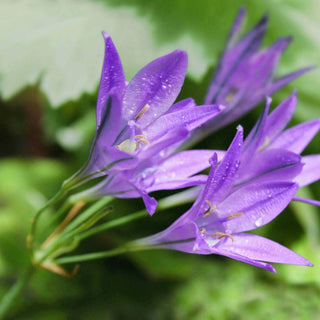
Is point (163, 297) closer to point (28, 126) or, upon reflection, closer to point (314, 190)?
point (314, 190)

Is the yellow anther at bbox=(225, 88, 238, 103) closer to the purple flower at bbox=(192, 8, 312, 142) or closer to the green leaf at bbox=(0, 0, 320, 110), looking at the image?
the purple flower at bbox=(192, 8, 312, 142)

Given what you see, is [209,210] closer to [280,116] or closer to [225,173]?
[225,173]

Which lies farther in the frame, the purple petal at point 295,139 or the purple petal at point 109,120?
the purple petal at point 295,139

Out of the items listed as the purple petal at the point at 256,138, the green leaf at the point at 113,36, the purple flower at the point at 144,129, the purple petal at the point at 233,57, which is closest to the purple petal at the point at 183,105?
the purple flower at the point at 144,129

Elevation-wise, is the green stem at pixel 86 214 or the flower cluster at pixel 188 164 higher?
the flower cluster at pixel 188 164

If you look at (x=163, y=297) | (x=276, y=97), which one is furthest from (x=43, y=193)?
(x=276, y=97)

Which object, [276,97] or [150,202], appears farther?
[276,97]

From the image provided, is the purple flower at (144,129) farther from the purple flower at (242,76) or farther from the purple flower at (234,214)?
the purple flower at (242,76)
